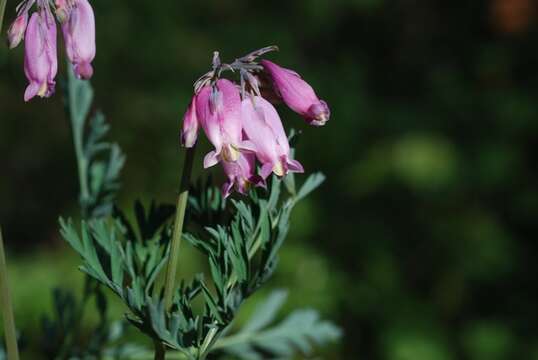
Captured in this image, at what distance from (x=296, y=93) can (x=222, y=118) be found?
0.11m

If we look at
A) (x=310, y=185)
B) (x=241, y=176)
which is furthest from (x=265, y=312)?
(x=241, y=176)

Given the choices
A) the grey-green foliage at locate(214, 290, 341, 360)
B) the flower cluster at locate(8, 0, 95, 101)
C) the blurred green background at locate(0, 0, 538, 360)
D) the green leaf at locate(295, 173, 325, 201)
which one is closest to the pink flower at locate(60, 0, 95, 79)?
the flower cluster at locate(8, 0, 95, 101)

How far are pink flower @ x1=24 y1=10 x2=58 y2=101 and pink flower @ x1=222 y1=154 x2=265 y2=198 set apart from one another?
265 mm

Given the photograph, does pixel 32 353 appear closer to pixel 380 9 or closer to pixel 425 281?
pixel 425 281

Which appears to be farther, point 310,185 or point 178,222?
point 310,185

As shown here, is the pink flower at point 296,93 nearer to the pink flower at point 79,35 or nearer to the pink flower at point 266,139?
the pink flower at point 266,139

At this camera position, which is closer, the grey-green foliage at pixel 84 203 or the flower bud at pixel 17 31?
the flower bud at pixel 17 31

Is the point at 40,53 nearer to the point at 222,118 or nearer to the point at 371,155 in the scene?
the point at 222,118

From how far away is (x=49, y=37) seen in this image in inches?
43.8

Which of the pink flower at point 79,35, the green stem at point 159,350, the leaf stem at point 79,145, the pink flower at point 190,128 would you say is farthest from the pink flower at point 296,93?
the leaf stem at point 79,145

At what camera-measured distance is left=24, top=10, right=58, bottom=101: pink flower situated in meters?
1.11

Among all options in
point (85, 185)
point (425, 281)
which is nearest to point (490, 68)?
point (425, 281)

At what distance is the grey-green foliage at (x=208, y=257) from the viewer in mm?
1053

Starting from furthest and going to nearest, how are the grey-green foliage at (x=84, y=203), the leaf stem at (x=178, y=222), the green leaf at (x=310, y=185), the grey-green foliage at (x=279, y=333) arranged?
the grey-green foliage at (x=279, y=333), the grey-green foliage at (x=84, y=203), the green leaf at (x=310, y=185), the leaf stem at (x=178, y=222)
